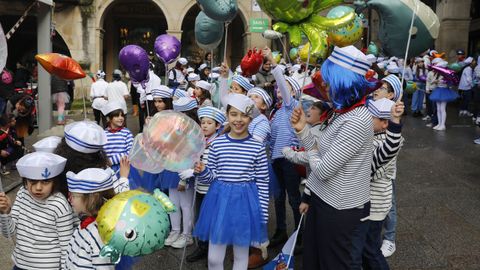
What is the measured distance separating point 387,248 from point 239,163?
6.38 ft

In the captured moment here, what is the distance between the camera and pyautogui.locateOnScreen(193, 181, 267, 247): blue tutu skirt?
3.47m

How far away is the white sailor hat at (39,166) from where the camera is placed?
8.59ft

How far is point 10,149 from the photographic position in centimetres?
723

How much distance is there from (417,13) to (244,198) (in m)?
1.87

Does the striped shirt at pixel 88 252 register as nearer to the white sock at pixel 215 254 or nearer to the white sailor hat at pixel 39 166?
the white sailor hat at pixel 39 166

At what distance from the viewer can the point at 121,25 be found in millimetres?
23875

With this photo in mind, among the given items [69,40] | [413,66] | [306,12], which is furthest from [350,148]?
[69,40]

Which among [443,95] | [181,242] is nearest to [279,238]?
[181,242]

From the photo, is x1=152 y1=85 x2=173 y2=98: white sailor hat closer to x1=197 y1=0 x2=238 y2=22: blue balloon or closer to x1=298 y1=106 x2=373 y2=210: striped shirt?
x1=197 y1=0 x2=238 y2=22: blue balloon

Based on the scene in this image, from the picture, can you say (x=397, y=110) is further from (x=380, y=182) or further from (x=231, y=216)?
(x=231, y=216)

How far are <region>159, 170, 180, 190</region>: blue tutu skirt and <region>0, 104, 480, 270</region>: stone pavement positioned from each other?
698 mm

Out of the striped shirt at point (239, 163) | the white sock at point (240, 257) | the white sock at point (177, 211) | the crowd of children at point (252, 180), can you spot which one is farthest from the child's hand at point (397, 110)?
the white sock at point (177, 211)

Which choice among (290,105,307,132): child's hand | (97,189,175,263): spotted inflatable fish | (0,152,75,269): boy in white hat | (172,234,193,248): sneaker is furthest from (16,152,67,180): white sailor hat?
(172,234,193,248): sneaker

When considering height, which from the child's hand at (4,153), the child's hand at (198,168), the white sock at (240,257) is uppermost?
the child's hand at (198,168)
